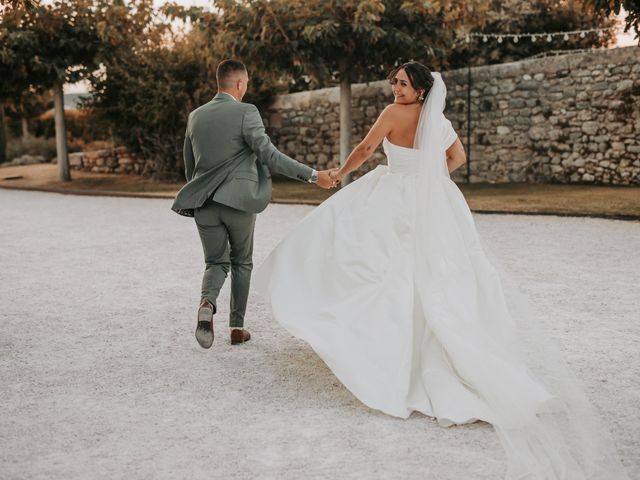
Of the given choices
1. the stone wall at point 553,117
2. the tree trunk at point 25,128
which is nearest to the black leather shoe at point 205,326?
the stone wall at point 553,117

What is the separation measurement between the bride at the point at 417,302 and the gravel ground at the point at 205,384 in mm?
165

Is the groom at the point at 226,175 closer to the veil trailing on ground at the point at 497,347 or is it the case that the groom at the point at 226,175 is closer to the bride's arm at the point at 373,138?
the bride's arm at the point at 373,138

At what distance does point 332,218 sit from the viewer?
439 centimetres

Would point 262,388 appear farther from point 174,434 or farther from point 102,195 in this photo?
point 102,195

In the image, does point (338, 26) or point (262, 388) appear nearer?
point (262, 388)

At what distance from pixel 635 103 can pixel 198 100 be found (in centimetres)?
1048

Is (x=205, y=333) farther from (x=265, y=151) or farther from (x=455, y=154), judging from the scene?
(x=455, y=154)

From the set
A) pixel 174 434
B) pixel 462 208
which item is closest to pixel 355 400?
pixel 174 434

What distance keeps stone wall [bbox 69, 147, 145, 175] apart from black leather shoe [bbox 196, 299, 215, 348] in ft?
57.3

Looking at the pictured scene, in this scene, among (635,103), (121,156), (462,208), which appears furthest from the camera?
(121,156)

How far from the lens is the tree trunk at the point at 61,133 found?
19.6 m

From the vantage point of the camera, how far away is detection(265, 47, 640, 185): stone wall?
1428 cm

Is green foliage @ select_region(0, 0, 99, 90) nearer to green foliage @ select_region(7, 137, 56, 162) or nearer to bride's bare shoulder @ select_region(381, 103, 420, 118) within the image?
green foliage @ select_region(7, 137, 56, 162)

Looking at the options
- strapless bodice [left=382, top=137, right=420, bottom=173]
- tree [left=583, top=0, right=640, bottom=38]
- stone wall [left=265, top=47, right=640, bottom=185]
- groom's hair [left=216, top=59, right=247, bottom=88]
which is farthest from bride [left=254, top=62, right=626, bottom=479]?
stone wall [left=265, top=47, right=640, bottom=185]
